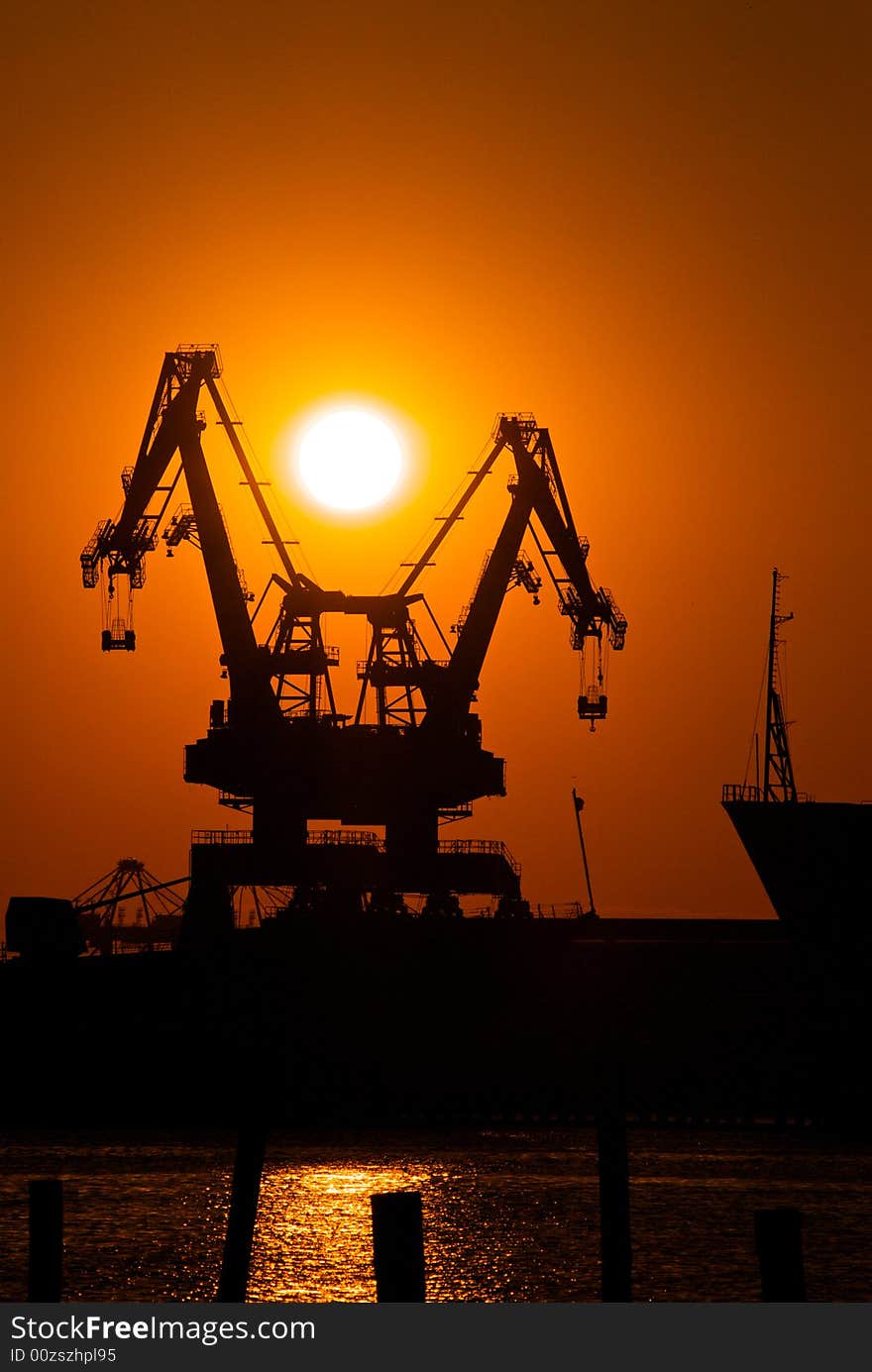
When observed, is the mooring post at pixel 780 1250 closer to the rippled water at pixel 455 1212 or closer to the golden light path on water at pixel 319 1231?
the rippled water at pixel 455 1212

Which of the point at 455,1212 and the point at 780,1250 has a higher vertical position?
the point at 780,1250

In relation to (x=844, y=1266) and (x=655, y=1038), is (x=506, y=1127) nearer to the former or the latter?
(x=655, y=1038)

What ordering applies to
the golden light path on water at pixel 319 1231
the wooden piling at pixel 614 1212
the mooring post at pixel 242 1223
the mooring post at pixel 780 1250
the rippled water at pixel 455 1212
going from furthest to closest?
the rippled water at pixel 455 1212, the golden light path on water at pixel 319 1231, the wooden piling at pixel 614 1212, the mooring post at pixel 242 1223, the mooring post at pixel 780 1250

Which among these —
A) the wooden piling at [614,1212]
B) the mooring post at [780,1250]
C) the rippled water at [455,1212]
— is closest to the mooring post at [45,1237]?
the wooden piling at [614,1212]

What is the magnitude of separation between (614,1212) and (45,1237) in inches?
235

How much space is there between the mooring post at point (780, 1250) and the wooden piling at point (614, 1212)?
362cm

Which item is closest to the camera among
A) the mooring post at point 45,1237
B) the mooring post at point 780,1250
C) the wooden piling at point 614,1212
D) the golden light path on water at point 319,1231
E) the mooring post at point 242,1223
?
the mooring post at point 780,1250

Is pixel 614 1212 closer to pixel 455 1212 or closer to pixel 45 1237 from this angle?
pixel 45 1237

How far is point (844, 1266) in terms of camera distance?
94.3ft

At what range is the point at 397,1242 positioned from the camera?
15.1 meters

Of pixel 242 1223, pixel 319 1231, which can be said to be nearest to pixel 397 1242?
pixel 242 1223

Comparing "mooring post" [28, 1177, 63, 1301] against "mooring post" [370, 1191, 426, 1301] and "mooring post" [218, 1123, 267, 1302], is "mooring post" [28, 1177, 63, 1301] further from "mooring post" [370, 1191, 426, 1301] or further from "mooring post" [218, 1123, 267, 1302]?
"mooring post" [370, 1191, 426, 1301]

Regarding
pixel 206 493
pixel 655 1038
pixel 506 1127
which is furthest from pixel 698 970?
pixel 206 493

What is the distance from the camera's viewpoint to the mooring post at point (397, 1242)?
1509 centimetres
